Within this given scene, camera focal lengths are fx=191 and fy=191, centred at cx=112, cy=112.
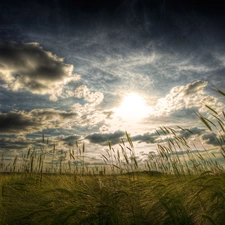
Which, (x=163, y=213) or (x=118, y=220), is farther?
(x=163, y=213)

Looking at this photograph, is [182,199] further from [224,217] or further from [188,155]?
[188,155]

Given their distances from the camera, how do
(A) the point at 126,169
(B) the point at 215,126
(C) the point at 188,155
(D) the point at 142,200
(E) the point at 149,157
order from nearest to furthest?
(D) the point at 142,200 < (B) the point at 215,126 < (A) the point at 126,169 < (C) the point at 188,155 < (E) the point at 149,157

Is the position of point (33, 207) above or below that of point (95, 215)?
above

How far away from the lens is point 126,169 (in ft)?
17.5

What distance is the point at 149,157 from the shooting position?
8.02 metres

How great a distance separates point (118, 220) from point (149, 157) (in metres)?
6.12

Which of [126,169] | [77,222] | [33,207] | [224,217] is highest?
[126,169]

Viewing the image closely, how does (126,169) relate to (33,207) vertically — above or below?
above

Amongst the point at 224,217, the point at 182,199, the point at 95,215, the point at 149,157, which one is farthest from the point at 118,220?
the point at 149,157

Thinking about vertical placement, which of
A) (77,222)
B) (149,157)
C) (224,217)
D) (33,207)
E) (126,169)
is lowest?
(224,217)

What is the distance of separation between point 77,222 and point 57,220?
219mm

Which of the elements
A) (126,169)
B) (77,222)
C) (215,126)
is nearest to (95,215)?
(77,222)

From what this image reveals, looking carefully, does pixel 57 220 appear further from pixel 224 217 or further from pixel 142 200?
pixel 224 217

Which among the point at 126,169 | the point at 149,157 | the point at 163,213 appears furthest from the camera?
the point at 149,157
